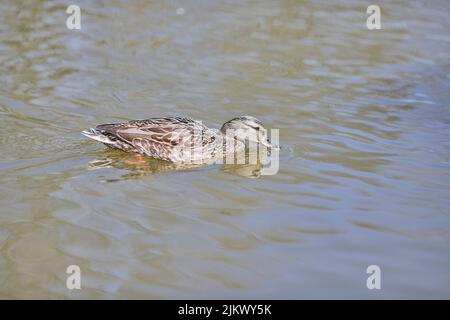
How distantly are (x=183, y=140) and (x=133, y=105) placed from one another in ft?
6.80

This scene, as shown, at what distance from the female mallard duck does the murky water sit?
0.22 metres

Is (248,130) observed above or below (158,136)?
above

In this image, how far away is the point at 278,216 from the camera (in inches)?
266

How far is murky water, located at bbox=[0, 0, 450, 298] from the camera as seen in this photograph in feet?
18.9

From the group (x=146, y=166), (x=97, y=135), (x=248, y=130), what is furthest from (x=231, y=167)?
(x=97, y=135)

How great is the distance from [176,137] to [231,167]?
0.76 meters

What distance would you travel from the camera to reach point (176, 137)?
28.2ft

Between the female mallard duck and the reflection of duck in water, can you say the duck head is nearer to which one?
the female mallard duck

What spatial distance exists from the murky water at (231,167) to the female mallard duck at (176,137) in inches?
8.7

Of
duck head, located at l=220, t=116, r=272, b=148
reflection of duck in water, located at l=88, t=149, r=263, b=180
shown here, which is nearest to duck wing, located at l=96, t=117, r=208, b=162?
reflection of duck in water, located at l=88, t=149, r=263, b=180

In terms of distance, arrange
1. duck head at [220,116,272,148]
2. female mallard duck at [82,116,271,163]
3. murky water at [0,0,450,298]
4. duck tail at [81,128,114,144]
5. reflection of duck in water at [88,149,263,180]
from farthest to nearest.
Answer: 1. duck head at [220,116,272,148]
2. female mallard duck at [82,116,271,163]
3. duck tail at [81,128,114,144]
4. reflection of duck in water at [88,149,263,180]
5. murky water at [0,0,450,298]

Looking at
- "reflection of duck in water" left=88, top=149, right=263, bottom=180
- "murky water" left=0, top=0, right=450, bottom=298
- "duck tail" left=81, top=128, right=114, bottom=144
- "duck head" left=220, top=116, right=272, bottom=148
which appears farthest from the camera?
"duck head" left=220, top=116, right=272, bottom=148

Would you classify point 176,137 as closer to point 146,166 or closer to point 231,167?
point 146,166

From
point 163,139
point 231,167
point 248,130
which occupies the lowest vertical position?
point 231,167
